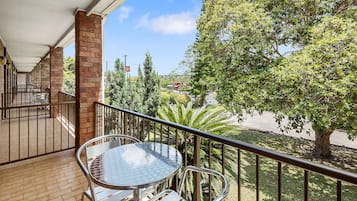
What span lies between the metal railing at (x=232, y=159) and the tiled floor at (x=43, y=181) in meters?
0.83

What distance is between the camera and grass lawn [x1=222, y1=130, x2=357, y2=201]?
4797mm

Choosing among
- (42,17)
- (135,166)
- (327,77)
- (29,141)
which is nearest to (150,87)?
(29,141)

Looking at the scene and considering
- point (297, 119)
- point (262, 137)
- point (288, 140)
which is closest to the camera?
point (297, 119)

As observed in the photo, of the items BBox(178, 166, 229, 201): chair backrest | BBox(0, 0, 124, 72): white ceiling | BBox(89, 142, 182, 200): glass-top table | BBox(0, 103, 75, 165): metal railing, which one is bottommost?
BBox(0, 103, 75, 165): metal railing

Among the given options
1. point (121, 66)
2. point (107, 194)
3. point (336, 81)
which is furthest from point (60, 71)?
point (336, 81)

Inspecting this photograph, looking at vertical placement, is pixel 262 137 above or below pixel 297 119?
below

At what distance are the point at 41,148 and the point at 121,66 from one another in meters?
6.04

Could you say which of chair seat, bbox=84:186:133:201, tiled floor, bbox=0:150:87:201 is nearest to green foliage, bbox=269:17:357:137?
chair seat, bbox=84:186:133:201

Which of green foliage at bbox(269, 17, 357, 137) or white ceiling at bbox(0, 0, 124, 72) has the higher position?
white ceiling at bbox(0, 0, 124, 72)

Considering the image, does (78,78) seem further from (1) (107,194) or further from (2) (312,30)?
(2) (312,30)

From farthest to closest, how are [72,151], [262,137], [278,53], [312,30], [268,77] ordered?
[262,137] → [278,53] → [268,77] → [312,30] → [72,151]

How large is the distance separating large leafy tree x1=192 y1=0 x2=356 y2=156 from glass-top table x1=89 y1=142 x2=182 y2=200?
459 centimetres

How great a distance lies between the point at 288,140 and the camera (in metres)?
8.43

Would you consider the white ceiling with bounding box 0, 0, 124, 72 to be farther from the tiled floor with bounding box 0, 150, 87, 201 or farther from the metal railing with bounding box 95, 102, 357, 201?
the tiled floor with bounding box 0, 150, 87, 201
